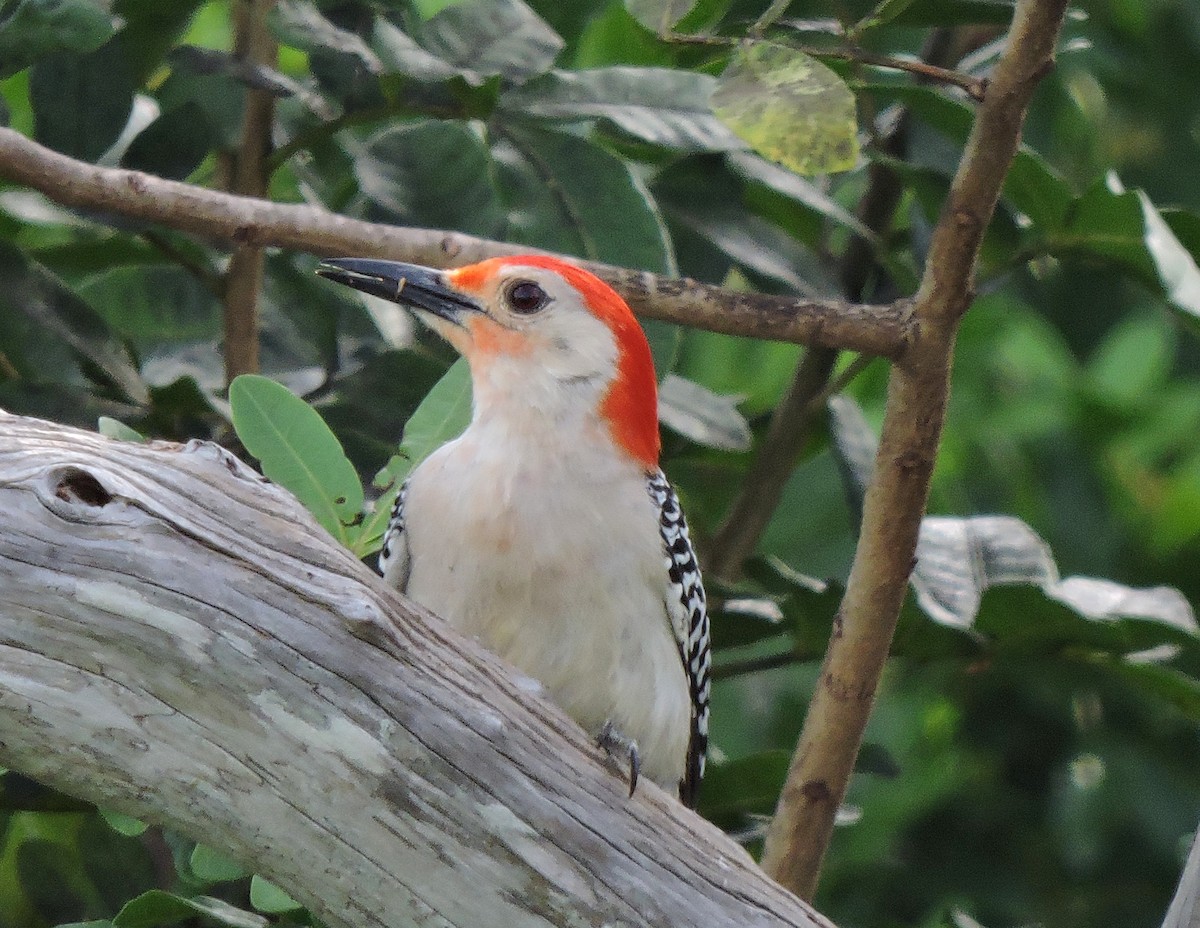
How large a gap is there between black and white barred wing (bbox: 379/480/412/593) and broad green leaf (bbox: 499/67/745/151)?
2.78ft

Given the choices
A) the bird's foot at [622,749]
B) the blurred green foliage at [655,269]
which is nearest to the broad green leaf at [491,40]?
the blurred green foliage at [655,269]

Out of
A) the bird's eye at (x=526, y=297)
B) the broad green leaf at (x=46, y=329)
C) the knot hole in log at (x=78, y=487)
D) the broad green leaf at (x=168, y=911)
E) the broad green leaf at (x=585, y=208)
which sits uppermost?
the broad green leaf at (x=585, y=208)

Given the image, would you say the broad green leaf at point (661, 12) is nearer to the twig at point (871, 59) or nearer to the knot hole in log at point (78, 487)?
the twig at point (871, 59)

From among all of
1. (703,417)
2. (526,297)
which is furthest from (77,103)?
(703,417)

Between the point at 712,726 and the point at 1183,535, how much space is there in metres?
1.77

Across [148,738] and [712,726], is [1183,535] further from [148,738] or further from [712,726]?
[148,738]

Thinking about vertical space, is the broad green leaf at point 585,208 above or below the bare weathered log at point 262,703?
above

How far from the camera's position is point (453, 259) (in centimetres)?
296

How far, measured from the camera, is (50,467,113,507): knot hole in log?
2.15m

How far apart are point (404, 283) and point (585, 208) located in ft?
1.41

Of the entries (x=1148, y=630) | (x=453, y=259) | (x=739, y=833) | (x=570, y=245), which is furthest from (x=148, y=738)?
(x=1148, y=630)

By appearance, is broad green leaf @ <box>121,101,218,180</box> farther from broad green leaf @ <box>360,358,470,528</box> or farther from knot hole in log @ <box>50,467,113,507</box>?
knot hole in log @ <box>50,467,113,507</box>

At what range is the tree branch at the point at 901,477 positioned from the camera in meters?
2.70

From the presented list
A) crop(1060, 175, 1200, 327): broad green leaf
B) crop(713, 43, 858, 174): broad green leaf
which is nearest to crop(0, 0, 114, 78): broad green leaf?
crop(713, 43, 858, 174): broad green leaf
